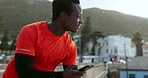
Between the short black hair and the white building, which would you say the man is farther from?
the white building

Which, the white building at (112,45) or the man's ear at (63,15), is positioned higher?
the man's ear at (63,15)

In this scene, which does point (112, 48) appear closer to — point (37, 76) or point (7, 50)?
point (7, 50)

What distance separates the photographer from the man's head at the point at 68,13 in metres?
2.51

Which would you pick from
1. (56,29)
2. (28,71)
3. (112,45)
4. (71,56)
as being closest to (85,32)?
(112,45)

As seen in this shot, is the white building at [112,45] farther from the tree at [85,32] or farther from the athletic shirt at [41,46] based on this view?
the athletic shirt at [41,46]

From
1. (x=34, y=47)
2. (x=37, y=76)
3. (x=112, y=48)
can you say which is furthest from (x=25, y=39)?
(x=112, y=48)

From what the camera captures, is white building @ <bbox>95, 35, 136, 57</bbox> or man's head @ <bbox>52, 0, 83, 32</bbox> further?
white building @ <bbox>95, 35, 136, 57</bbox>

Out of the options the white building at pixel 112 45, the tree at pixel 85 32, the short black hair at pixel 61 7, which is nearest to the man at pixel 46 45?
the short black hair at pixel 61 7

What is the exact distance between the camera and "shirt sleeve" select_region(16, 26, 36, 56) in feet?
7.76

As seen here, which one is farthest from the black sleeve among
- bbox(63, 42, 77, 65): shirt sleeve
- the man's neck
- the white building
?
the white building

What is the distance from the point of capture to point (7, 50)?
93875 mm

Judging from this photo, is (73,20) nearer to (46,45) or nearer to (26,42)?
(46,45)

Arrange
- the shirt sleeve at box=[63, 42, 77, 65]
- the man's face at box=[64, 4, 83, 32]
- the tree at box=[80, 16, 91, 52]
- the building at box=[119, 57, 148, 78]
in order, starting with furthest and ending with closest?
1. the tree at box=[80, 16, 91, 52]
2. the building at box=[119, 57, 148, 78]
3. the shirt sleeve at box=[63, 42, 77, 65]
4. the man's face at box=[64, 4, 83, 32]

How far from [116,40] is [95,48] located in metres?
7.77
